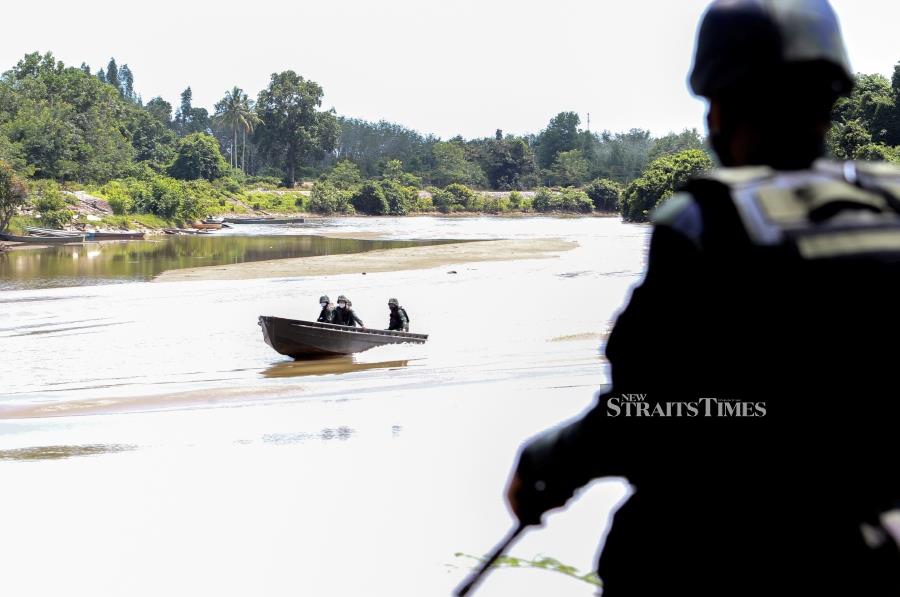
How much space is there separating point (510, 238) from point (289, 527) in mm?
61610

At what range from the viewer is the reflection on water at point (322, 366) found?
63.5 ft

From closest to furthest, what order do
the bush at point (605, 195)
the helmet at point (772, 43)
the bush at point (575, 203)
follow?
the helmet at point (772, 43)
the bush at point (575, 203)
the bush at point (605, 195)

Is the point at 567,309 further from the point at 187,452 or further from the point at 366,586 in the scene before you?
the point at 366,586

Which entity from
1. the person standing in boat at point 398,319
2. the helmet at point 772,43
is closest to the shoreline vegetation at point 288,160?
the person standing in boat at point 398,319

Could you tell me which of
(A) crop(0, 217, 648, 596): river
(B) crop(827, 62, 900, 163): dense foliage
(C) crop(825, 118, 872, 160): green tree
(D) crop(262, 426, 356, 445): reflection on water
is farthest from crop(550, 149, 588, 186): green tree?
(D) crop(262, 426, 356, 445): reflection on water

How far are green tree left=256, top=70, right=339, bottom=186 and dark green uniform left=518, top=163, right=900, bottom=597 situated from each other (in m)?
143

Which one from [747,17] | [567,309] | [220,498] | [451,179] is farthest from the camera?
[451,179]

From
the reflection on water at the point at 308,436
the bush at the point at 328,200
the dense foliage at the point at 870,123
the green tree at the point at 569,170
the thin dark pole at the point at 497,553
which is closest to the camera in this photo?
the thin dark pole at the point at 497,553

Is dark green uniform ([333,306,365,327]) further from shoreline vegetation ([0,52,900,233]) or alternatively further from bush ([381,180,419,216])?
bush ([381,180,419,216])

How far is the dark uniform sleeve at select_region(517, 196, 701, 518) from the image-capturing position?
1606 mm

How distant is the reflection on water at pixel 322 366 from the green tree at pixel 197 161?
3883 inches

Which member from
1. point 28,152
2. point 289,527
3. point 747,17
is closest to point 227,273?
point 289,527

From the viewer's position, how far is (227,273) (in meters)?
42.6

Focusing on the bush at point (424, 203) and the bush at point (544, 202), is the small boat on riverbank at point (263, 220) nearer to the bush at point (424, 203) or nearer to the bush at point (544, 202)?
the bush at point (424, 203)
